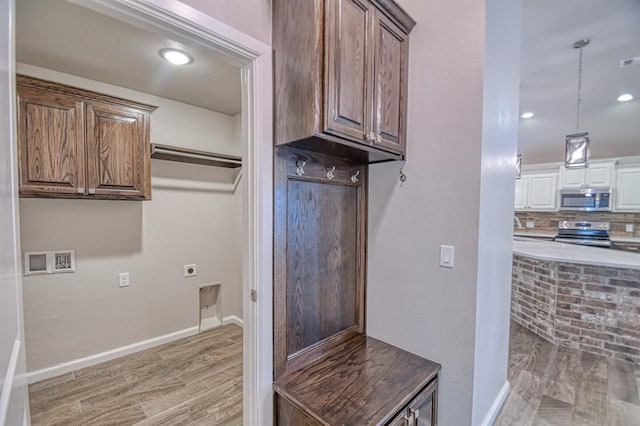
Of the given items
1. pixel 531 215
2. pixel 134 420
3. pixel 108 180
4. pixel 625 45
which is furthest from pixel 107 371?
pixel 531 215

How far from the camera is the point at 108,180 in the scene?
254 centimetres

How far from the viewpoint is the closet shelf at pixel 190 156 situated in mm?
2814

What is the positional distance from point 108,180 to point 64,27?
1.17m

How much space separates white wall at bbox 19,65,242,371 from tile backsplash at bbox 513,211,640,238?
15.3 ft

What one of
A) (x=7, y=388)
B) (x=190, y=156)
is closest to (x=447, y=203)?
(x=7, y=388)

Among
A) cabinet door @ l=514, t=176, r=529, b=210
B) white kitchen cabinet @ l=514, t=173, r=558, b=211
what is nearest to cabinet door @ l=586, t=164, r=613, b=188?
white kitchen cabinet @ l=514, t=173, r=558, b=211

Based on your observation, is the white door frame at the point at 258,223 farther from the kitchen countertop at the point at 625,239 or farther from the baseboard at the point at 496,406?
the kitchen countertop at the point at 625,239

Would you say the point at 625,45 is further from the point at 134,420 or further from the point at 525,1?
the point at 134,420

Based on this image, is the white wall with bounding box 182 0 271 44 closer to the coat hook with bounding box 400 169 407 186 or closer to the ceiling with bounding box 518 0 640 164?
the coat hook with bounding box 400 169 407 186

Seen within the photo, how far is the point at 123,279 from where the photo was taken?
2.87 meters

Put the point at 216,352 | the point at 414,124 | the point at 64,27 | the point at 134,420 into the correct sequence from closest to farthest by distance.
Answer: the point at 414,124 < the point at 64,27 < the point at 134,420 < the point at 216,352

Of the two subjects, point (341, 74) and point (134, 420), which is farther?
point (134, 420)

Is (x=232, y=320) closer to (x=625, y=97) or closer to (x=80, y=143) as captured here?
(x=80, y=143)

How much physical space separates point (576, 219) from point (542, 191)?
83 centimetres
